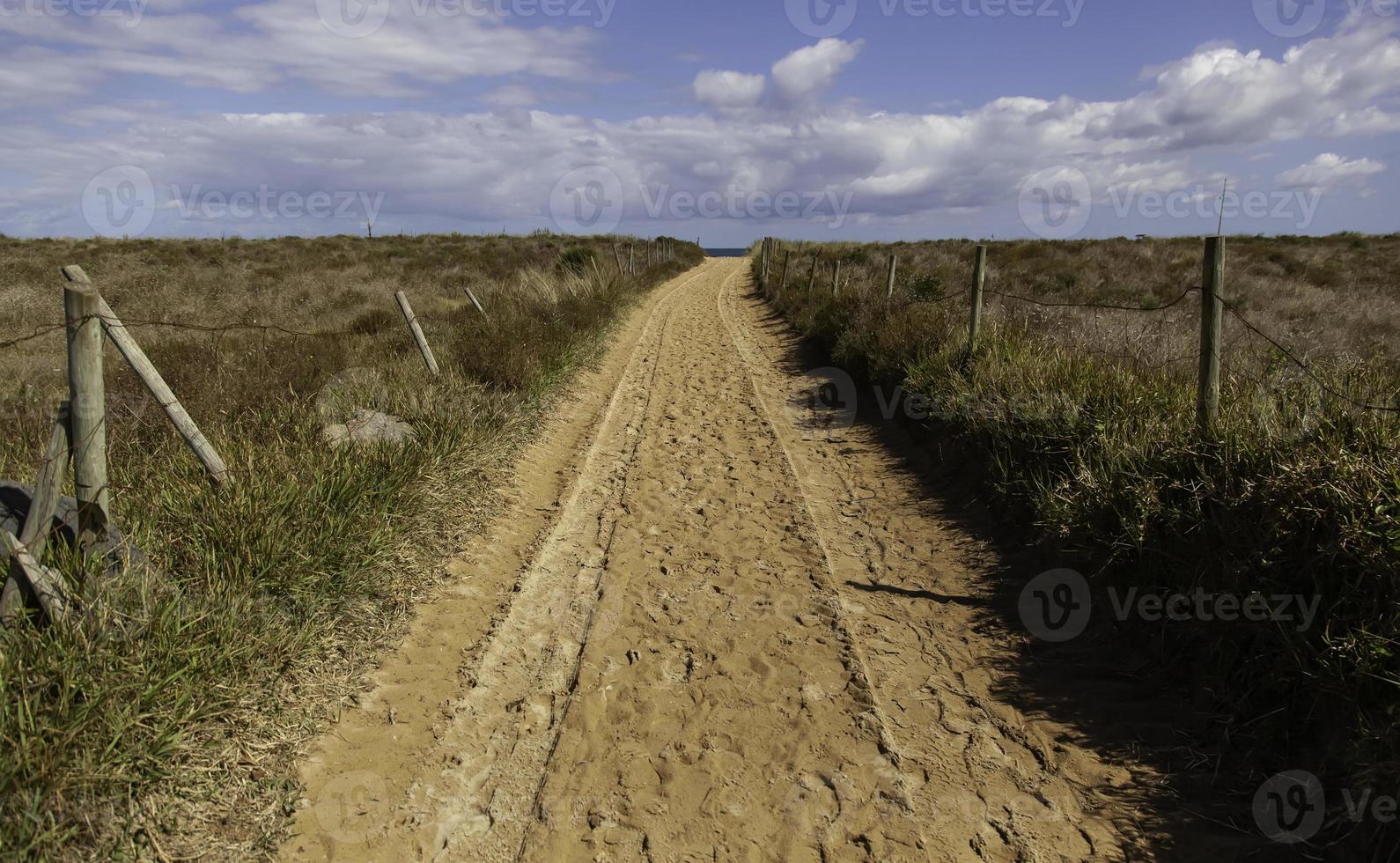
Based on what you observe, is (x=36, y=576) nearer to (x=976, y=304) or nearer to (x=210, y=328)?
(x=210, y=328)

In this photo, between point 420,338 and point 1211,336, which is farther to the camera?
point 420,338

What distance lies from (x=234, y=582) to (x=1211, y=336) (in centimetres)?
564

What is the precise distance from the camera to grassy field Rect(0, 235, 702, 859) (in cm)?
254

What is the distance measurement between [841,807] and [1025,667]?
161 cm
